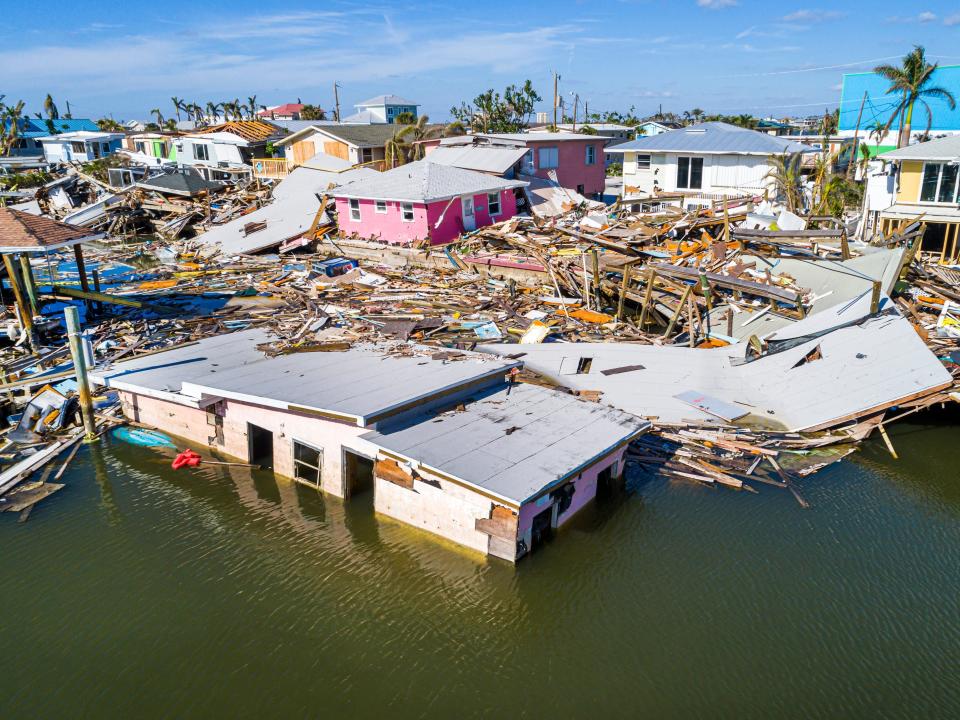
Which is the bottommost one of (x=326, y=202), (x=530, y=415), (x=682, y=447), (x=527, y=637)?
(x=527, y=637)

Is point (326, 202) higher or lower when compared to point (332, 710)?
higher

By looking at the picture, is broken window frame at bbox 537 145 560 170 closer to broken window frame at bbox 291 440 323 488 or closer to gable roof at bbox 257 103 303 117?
broken window frame at bbox 291 440 323 488

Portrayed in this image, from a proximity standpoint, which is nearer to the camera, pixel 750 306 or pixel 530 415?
pixel 530 415

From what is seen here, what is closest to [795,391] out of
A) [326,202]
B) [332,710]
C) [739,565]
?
[739,565]

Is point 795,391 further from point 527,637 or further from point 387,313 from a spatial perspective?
point 387,313

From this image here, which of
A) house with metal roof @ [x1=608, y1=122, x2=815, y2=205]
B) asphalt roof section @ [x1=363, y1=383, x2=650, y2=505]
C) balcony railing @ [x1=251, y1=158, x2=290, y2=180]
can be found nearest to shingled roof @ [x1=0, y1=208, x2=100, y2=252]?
asphalt roof section @ [x1=363, y1=383, x2=650, y2=505]

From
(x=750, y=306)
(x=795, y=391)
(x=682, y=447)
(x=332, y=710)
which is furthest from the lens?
(x=750, y=306)
